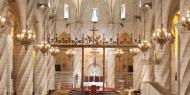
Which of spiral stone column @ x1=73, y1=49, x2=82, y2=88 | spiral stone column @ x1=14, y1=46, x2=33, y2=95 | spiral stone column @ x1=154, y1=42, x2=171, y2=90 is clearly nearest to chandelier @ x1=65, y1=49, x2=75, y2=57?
spiral stone column @ x1=73, y1=49, x2=82, y2=88

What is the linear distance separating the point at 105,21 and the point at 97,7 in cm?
178

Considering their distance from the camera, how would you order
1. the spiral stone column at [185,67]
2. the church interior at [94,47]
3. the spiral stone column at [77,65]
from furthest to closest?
1. the spiral stone column at [77,65]
2. the church interior at [94,47]
3. the spiral stone column at [185,67]

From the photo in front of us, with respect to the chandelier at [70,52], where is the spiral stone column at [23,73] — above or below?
below

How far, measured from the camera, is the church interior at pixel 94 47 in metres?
19.2

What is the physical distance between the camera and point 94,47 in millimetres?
22719

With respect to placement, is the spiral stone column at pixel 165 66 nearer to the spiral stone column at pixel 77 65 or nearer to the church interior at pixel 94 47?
the church interior at pixel 94 47

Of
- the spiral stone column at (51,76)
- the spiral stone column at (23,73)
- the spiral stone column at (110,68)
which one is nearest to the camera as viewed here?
the spiral stone column at (23,73)

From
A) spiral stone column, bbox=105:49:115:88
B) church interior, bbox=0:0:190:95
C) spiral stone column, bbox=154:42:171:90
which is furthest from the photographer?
spiral stone column, bbox=105:49:115:88

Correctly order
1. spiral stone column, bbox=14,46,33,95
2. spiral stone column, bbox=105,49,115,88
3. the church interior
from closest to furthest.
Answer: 1. the church interior
2. spiral stone column, bbox=14,46,33,95
3. spiral stone column, bbox=105,49,115,88

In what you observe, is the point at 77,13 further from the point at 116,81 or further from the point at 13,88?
the point at 13,88

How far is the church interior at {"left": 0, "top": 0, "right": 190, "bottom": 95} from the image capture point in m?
19.2

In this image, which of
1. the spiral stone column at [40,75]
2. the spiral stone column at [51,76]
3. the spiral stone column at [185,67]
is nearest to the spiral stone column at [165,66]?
the spiral stone column at [185,67]

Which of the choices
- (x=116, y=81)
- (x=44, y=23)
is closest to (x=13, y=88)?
(x=44, y=23)

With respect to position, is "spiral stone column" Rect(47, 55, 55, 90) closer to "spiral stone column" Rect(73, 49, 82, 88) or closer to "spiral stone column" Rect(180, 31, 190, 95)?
"spiral stone column" Rect(73, 49, 82, 88)
